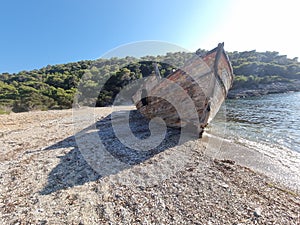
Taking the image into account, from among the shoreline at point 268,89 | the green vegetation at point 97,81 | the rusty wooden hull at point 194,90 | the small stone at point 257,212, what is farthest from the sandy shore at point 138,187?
the shoreline at point 268,89

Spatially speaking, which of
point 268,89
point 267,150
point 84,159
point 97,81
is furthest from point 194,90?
point 268,89

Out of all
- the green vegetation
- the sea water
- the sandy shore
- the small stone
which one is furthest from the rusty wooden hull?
the small stone

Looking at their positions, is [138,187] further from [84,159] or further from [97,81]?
[97,81]

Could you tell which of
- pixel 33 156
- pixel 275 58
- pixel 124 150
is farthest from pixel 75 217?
pixel 275 58

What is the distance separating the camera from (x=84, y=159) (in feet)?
15.8

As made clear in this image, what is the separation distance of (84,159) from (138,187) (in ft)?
7.39

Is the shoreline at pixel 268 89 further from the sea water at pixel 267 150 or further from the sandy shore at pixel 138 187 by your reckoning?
the sandy shore at pixel 138 187

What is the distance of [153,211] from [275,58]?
84.6 metres

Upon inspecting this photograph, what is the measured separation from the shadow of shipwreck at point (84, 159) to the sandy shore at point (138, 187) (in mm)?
26

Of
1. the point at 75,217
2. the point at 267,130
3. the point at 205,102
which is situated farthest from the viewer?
the point at 267,130

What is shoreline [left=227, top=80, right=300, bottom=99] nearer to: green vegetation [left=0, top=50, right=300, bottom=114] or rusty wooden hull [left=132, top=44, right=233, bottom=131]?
green vegetation [left=0, top=50, right=300, bottom=114]

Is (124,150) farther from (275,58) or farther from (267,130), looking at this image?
(275,58)

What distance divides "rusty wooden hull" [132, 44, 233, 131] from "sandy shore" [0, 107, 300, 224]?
1.69 metres

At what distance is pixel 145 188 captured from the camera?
3.47 m
